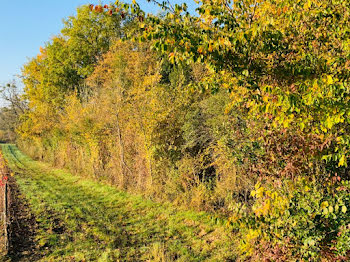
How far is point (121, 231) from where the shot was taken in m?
6.72

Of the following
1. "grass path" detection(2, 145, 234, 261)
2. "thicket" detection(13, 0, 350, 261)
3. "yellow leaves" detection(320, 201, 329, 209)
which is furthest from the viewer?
"grass path" detection(2, 145, 234, 261)

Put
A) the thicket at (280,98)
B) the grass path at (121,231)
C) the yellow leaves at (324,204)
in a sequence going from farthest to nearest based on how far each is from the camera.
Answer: the grass path at (121,231), the thicket at (280,98), the yellow leaves at (324,204)

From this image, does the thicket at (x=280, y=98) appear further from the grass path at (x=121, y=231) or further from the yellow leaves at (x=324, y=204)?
the grass path at (x=121, y=231)

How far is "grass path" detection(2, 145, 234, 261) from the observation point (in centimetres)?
543

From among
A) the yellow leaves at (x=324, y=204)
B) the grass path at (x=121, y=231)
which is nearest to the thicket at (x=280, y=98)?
the yellow leaves at (x=324, y=204)

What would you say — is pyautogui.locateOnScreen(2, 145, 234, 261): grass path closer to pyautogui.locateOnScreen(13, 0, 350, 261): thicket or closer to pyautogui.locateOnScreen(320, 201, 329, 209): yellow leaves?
pyautogui.locateOnScreen(13, 0, 350, 261): thicket

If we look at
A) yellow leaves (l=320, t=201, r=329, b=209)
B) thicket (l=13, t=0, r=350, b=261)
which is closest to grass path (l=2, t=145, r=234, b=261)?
thicket (l=13, t=0, r=350, b=261)

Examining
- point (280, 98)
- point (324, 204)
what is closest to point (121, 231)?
point (324, 204)

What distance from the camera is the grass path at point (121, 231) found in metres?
5.43

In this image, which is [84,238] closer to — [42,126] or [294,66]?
[294,66]

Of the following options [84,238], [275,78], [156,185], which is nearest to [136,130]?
[156,185]

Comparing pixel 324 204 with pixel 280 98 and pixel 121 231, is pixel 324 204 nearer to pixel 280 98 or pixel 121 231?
pixel 280 98

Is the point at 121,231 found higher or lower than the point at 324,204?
lower

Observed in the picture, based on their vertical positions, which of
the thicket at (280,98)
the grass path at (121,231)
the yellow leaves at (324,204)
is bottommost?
the grass path at (121,231)
